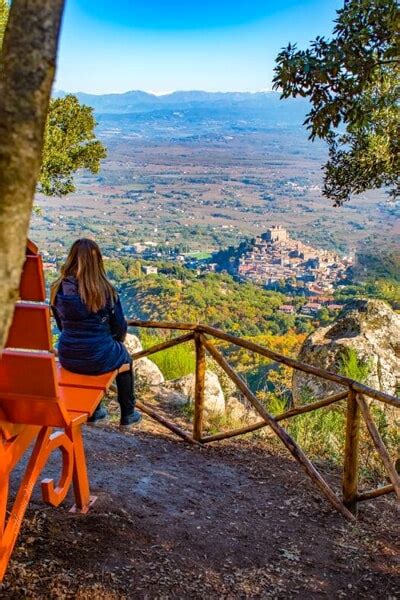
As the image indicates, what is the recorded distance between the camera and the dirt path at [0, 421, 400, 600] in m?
3.14

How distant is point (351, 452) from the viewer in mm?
4352

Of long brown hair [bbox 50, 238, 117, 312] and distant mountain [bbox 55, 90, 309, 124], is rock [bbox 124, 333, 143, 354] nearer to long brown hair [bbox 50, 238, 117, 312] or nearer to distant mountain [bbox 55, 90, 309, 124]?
long brown hair [bbox 50, 238, 117, 312]

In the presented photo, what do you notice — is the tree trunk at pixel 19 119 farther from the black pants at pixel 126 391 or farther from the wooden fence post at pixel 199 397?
the wooden fence post at pixel 199 397

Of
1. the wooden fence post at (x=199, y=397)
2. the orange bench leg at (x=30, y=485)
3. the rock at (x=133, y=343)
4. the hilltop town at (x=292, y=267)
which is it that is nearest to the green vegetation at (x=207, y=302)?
the hilltop town at (x=292, y=267)

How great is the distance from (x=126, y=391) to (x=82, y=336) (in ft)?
2.36

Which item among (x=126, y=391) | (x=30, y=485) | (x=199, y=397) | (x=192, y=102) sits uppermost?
(x=192, y=102)

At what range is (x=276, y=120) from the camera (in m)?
103

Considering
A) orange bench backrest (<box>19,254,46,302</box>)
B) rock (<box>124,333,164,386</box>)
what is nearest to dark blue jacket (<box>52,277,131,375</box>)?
orange bench backrest (<box>19,254,46,302</box>)

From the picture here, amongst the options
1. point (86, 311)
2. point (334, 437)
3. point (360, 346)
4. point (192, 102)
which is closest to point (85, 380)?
point (86, 311)

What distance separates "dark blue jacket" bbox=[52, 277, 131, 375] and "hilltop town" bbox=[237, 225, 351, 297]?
21250mm

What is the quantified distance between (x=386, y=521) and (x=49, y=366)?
2.77 m

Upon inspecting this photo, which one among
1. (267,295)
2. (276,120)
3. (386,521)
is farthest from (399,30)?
(276,120)

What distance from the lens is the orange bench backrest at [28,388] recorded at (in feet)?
9.07

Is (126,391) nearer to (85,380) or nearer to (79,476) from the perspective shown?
(85,380)
